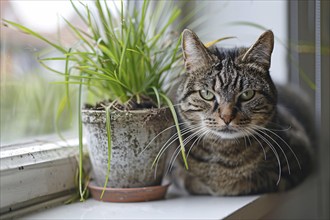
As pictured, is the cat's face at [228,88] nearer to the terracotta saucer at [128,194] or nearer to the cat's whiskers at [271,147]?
the cat's whiskers at [271,147]

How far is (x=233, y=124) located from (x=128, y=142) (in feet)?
0.73

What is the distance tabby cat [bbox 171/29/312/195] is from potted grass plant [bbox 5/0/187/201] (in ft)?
0.19

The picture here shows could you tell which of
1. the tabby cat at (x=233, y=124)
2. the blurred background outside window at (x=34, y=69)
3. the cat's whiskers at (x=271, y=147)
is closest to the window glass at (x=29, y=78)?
the blurred background outside window at (x=34, y=69)

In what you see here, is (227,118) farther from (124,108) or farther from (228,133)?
(124,108)

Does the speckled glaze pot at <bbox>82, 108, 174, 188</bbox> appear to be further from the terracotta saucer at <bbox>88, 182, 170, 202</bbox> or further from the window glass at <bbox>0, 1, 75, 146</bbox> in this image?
the window glass at <bbox>0, 1, 75, 146</bbox>

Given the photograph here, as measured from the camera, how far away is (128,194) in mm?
997

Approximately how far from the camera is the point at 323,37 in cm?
131

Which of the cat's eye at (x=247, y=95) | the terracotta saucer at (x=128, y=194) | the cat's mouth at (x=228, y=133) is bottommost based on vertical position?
the terracotta saucer at (x=128, y=194)

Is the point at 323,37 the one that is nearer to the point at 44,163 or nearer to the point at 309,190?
the point at 309,190

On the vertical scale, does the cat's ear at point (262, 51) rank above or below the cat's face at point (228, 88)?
above

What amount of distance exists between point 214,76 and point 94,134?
0.28 m

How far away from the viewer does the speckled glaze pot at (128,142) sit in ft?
3.14

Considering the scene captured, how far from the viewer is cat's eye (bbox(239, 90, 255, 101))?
0.98m

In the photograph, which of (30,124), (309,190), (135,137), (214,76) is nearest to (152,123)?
(135,137)
